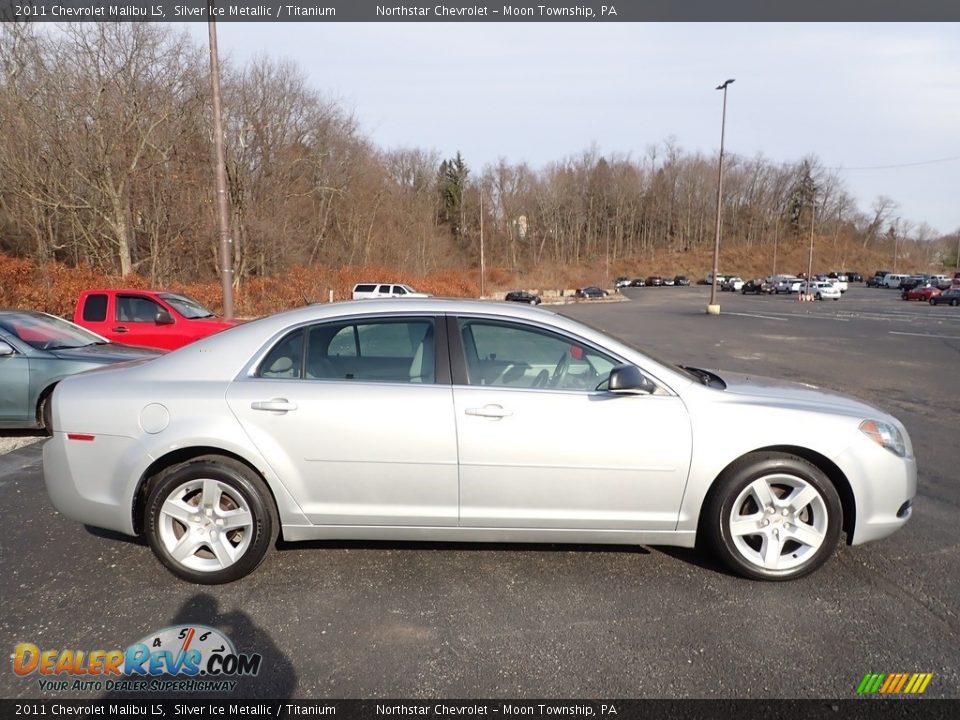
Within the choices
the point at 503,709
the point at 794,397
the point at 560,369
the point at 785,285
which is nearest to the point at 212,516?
the point at 503,709

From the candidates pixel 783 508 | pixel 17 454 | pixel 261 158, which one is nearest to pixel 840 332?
pixel 783 508

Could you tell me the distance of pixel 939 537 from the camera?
3.59 m

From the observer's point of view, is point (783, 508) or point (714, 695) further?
point (783, 508)

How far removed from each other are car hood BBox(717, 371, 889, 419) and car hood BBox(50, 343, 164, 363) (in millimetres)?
5631

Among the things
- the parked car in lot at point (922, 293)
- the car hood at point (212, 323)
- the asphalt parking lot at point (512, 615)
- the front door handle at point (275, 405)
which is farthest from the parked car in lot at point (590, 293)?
the front door handle at point (275, 405)

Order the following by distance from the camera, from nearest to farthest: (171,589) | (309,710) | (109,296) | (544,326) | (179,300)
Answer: (309,710)
(171,589)
(544,326)
(109,296)
(179,300)

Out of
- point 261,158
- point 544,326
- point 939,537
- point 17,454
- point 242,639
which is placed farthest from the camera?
point 261,158

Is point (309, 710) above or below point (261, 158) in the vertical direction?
below

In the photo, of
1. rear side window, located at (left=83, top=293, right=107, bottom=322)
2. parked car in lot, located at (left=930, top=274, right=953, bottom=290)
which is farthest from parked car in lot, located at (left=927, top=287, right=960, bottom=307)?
rear side window, located at (left=83, top=293, right=107, bottom=322)

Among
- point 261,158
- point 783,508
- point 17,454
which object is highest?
point 261,158

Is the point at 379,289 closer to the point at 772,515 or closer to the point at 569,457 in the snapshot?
the point at 569,457

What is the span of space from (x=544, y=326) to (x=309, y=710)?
2221 mm

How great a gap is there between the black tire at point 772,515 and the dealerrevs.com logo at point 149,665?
2496mm

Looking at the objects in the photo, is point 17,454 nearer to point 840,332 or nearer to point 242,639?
point 242,639
